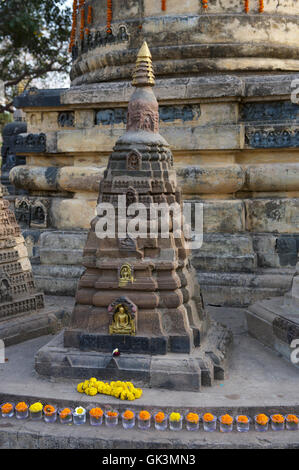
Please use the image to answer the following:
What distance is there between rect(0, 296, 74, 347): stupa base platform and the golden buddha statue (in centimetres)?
164

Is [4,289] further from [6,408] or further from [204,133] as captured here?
[204,133]

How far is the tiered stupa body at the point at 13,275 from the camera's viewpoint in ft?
22.1

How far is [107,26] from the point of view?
954cm

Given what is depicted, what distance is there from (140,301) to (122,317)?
0.85ft

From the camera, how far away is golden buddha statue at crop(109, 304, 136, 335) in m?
5.49

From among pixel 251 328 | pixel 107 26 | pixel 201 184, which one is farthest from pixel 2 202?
pixel 107 26

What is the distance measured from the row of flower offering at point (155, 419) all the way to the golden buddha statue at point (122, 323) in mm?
957

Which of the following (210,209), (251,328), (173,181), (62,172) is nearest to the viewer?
(173,181)

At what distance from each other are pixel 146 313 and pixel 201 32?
18.3 feet

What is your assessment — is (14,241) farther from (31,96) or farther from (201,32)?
(201,32)

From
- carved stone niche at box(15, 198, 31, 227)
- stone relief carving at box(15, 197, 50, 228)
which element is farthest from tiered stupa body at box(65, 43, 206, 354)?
carved stone niche at box(15, 198, 31, 227)

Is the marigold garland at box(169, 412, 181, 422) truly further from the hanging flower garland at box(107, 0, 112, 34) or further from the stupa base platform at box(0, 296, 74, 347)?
the hanging flower garland at box(107, 0, 112, 34)

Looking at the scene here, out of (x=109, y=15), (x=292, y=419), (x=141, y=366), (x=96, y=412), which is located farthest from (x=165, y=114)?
(x=292, y=419)
